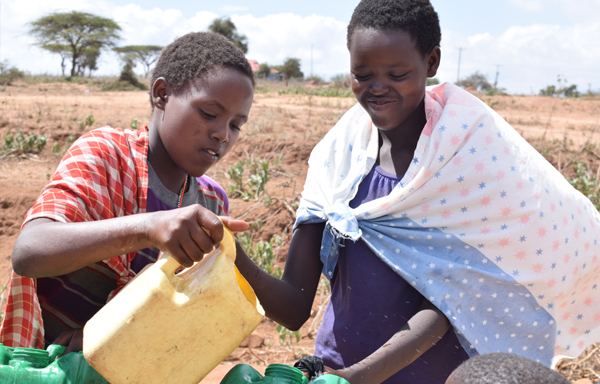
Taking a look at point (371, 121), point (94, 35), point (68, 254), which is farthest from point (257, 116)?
point (94, 35)

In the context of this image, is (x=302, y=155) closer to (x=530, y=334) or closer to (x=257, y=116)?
(x=257, y=116)

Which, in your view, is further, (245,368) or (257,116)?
(257,116)

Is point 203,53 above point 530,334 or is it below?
above

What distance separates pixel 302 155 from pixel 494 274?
17.5 ft

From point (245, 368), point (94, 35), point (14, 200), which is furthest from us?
point (94, 35)

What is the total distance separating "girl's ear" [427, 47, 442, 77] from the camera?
1655 mm

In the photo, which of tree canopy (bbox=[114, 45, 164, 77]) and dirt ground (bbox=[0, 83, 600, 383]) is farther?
tree canopy (bbox=[114, 45, 164, 77])

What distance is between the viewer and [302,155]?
6.83 metres

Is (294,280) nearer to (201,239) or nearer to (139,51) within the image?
(201,239)

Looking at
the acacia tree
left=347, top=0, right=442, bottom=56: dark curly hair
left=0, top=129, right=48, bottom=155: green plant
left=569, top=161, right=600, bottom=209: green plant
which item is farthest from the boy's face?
the acacia tree

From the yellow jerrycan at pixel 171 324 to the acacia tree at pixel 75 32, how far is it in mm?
34062

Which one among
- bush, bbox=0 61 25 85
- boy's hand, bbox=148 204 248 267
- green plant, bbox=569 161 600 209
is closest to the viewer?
boy's hand, bbox=148 204 248 267

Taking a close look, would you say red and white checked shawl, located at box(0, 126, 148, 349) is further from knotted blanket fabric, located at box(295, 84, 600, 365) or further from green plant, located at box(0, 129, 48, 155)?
green plant, located at box(0, 129, 48, 155)

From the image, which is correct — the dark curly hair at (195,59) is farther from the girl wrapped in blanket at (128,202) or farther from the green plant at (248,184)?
the green plant at (248,184)
